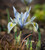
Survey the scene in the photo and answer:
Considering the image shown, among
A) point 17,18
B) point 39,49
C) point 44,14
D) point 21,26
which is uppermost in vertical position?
point 44,14

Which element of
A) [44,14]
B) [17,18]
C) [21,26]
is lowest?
[21,26]

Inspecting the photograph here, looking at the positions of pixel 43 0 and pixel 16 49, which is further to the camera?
pixel 43 0

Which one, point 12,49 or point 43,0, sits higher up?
point 43,0

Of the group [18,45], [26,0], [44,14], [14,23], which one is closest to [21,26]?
[14,23]

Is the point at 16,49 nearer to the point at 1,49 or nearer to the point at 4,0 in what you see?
the point at 1,49

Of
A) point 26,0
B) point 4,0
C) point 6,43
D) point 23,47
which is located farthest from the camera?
point 4,0

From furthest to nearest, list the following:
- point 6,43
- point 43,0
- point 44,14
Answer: point 43,0
point 44,14
point 6,43

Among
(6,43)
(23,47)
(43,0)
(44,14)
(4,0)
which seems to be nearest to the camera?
(23,47)

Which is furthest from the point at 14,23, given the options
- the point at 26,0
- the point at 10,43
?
the point at 26,0

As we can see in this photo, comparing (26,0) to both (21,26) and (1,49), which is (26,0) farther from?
(1,49)
